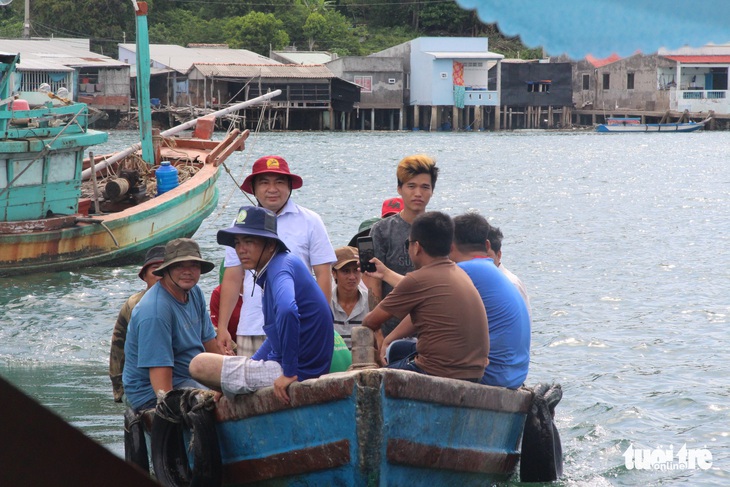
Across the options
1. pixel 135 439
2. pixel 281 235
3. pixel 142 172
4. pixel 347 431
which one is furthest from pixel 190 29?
pixel 347 431

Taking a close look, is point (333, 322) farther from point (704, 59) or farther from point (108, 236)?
point (704, 59)

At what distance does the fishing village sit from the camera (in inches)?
204

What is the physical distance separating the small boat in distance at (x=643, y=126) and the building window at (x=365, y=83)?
1664 centimetres

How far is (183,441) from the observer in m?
6.00

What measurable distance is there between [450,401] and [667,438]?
4.62m

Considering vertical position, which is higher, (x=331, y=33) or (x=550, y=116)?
(x=331, y=33)

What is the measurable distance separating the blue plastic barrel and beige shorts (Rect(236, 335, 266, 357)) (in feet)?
41.4

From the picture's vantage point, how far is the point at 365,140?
6209cm

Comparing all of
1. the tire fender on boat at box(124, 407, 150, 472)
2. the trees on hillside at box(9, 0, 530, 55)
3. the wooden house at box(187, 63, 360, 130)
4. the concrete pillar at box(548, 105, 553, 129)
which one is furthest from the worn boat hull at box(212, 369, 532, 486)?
the concrete pillar at box(548, 105, 553, 129)

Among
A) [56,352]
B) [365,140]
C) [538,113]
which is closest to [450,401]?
[56,352]

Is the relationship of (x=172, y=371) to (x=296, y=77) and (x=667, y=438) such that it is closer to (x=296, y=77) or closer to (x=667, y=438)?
(x=667, y=438)

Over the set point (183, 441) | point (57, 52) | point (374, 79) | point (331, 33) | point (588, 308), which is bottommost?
point (588, 308)

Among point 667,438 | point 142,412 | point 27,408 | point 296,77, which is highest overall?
point 296,77

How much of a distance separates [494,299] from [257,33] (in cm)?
6849
